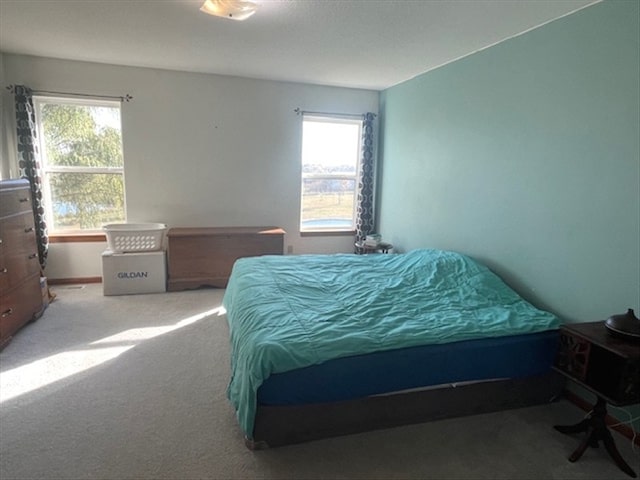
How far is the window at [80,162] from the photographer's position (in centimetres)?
411

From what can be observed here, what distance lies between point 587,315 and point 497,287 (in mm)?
572

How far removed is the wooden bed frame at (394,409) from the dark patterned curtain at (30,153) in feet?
10.9

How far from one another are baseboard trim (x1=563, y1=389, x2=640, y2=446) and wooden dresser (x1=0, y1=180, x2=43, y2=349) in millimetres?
3880

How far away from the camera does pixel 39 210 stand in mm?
3893

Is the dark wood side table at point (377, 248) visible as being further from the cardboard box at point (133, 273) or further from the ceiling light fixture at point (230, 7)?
the ceiling light fixture at point (230, 7)

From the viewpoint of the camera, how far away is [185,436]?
1.93 m

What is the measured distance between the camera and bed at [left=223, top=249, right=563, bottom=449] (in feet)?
5.90

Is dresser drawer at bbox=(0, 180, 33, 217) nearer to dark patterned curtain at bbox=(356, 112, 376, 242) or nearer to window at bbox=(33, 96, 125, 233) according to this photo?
window at bbox=(33, 96, 125, 233)

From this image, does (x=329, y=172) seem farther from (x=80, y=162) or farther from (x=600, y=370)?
(x=600, y=370)

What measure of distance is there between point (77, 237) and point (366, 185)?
11.4 feet

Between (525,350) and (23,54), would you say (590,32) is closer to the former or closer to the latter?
(525,350)

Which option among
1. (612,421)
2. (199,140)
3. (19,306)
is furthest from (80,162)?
(612,421)

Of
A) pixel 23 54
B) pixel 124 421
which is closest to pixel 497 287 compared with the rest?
pixel 124 421

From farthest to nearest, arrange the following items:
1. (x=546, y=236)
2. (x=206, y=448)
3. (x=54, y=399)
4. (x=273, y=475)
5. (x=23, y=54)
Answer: (x=23, y=54) → (x=546, y=236) → (x=54, y=399) → (x=206, y=448) → (x=273, y=475)
